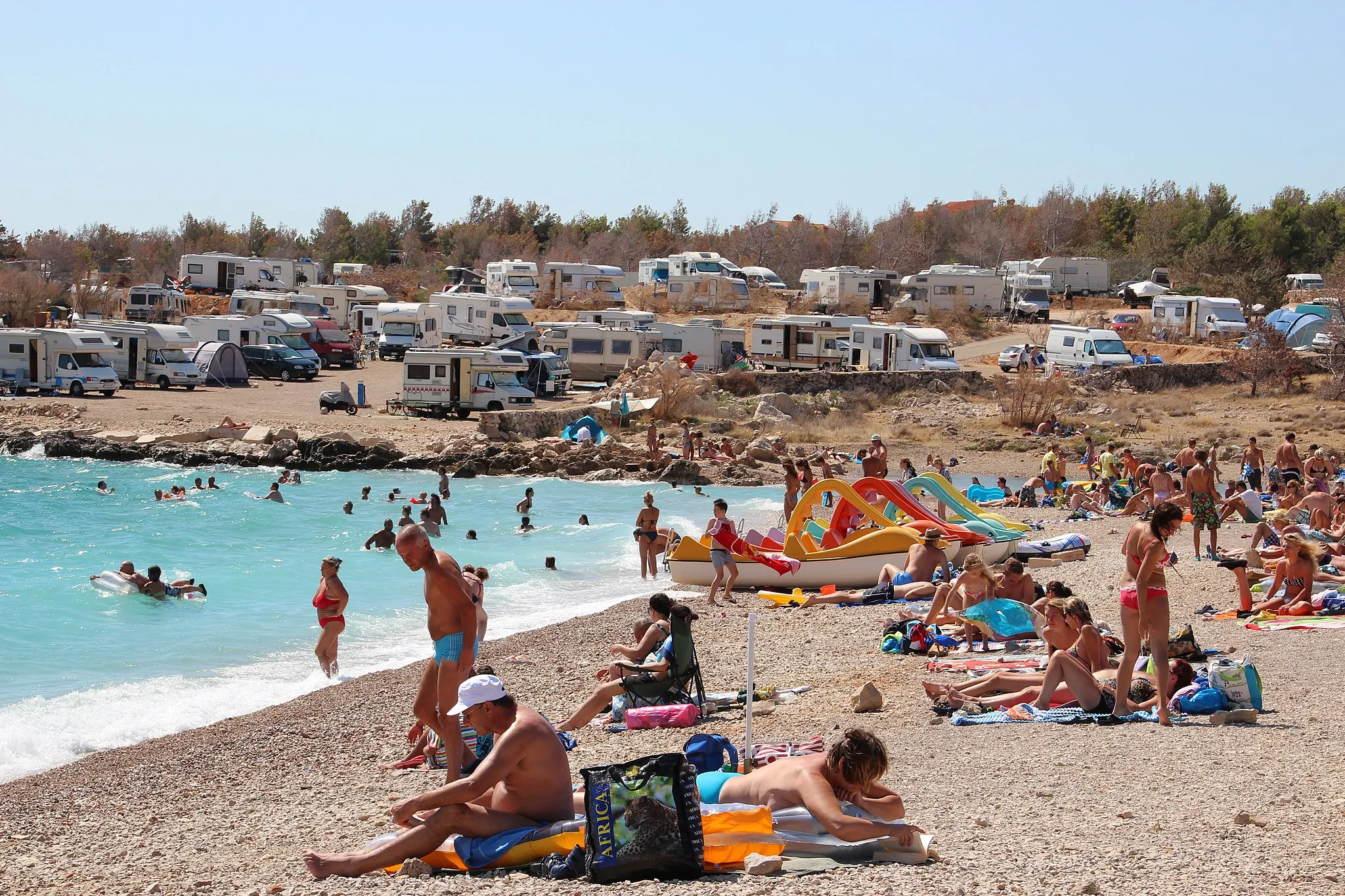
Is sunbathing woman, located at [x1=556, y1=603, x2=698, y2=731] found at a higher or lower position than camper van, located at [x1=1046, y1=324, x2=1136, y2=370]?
lower

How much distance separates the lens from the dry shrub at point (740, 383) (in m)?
35.4

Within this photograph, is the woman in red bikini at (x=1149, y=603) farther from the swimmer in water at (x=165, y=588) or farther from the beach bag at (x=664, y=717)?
the swimmer in water at (x=165, y=588)

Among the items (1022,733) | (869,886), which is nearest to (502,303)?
(1022,733)

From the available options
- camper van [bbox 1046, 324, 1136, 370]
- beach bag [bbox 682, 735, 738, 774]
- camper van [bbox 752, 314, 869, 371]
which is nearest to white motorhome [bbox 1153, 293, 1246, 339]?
camper van [bbox 1046, 324, 1136, 370]

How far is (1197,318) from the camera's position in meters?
42.2

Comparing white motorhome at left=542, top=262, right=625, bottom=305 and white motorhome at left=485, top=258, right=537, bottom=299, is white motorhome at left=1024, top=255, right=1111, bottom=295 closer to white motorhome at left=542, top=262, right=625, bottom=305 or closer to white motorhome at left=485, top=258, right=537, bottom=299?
white motorhome at left=542, top=262, right=625, bottom=305

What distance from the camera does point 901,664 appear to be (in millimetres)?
9812

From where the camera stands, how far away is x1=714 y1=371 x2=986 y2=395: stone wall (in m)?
35.0

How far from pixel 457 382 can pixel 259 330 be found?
10713 mm

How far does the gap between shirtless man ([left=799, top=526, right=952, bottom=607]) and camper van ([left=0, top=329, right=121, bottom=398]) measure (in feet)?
88.0

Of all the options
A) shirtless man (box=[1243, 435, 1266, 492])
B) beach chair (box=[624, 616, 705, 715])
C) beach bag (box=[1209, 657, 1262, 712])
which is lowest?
beach chair (box=[624, 616, 705, 715])

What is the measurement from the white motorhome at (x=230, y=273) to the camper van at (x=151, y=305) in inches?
165

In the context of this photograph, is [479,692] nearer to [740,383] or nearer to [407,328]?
[740,383]

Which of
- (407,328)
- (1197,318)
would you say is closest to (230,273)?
(407,328)
